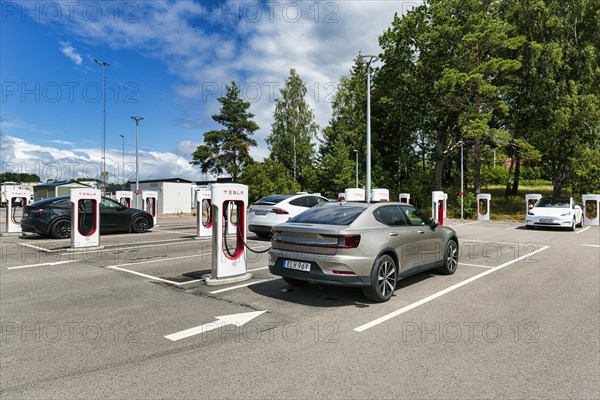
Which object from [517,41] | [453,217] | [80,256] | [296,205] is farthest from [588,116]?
[80,256]

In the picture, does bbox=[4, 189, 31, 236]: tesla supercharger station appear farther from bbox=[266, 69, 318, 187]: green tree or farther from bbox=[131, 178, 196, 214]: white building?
bbox=[266, 69, 318, 187]: green tree

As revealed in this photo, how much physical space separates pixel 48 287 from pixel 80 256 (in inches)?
136

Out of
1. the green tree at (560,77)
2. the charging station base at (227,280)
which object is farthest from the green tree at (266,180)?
the charging station base at (227,280)

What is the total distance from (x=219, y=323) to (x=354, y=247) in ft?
6.68

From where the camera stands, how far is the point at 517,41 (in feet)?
101

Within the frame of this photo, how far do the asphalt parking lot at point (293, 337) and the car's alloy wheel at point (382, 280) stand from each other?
13cm

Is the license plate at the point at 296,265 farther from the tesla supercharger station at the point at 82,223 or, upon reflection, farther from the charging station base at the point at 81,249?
the tesla supercharger station at the point at 82,223

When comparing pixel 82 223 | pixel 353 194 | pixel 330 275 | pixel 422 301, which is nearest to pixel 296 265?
pixel 330 275

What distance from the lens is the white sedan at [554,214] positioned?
17.3 m

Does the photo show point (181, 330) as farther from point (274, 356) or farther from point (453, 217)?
point (453, 217)

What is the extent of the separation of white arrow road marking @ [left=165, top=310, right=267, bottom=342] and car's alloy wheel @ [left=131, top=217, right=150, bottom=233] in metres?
11.7

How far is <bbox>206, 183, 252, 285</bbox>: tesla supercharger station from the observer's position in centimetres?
679

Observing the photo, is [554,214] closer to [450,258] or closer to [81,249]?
[450,258]

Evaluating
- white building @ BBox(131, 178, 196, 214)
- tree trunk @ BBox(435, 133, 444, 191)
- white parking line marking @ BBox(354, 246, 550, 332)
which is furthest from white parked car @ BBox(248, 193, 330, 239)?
white building @ BBox(131, 178, 196, 214)
